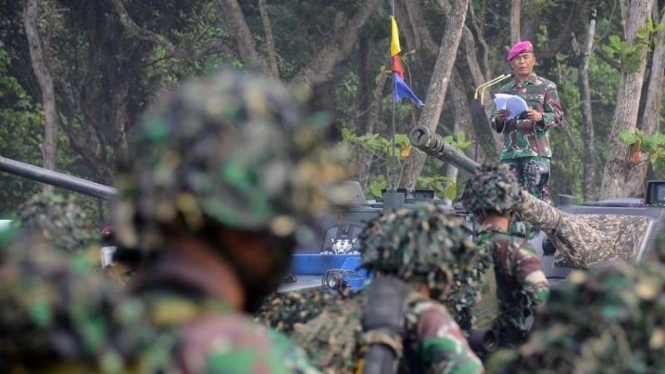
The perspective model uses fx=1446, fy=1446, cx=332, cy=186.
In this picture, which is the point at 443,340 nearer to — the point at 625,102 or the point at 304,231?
the point at 304,231

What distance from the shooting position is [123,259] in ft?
9.34

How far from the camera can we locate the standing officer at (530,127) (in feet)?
34.7

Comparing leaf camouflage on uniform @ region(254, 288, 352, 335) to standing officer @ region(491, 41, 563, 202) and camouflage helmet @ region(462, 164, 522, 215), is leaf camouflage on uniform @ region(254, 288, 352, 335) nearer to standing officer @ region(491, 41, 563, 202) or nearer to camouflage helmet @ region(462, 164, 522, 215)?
camouflage helmet @ region(462, 164, 522, 215)

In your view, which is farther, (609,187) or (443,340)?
(609,187)

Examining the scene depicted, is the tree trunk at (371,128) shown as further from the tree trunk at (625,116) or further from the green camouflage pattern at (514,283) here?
the green camouflage pattern at (514,283)

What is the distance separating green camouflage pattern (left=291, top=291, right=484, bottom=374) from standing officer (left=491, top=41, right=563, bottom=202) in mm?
6118

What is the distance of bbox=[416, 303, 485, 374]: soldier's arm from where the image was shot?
420 cm

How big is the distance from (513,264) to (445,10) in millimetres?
15565

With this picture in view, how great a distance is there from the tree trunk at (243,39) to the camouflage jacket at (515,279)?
15.1m

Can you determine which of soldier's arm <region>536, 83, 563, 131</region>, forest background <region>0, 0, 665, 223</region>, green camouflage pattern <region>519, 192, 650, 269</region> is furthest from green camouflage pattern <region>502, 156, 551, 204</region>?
forest background <region>0, 0, 665, 223</region>

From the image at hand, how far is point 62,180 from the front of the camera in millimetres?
9375

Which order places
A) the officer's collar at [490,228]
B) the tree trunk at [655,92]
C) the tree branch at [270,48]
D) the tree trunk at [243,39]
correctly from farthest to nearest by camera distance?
the tree trunk at [243,39] < the tree branch at [270,48] < the tree trunk at [655,92] < the officer's collar at [490,228]

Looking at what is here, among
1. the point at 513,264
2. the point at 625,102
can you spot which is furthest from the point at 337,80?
the point at 513,264

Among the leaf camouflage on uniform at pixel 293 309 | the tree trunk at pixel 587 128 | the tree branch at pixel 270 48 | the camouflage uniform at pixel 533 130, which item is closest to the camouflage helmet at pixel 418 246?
the leaf camouflage on uniform at pixel 293 309
